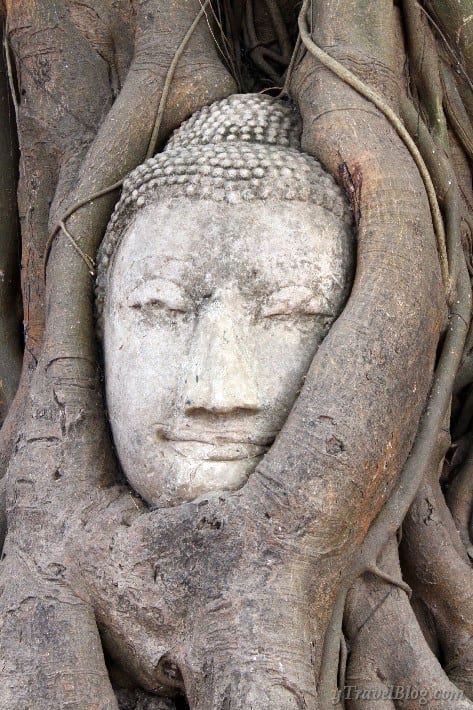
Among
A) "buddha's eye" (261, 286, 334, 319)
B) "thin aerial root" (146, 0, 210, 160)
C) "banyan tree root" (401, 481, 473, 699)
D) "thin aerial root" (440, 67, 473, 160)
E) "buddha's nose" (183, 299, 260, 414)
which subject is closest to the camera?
"buddha's nose" (183, 299, 260, 414)

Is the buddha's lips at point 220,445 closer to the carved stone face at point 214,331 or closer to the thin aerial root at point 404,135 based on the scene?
the carved stone face at point 214,331

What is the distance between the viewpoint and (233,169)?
7.11 ft

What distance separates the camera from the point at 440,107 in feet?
8.41

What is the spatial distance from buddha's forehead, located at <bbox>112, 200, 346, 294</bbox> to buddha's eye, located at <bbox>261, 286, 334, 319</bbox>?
0.09 ft

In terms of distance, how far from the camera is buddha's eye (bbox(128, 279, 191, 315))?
6.88ft

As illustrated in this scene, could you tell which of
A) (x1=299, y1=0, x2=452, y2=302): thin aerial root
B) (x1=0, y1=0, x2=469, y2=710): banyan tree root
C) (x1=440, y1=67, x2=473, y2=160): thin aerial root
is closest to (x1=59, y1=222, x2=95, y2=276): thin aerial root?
(x1=0, y1=0, x2=469, y2=710): banyan tree root

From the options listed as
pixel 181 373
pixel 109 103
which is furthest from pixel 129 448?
pixel 109 103

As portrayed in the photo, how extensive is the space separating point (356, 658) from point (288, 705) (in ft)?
1.17

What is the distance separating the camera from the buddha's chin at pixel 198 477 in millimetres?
1997

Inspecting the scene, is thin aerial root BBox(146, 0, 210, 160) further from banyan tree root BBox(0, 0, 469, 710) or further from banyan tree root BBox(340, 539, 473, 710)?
banyan tree root BBox(340, 539, 473, 710)

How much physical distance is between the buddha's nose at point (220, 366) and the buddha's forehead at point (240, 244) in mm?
103

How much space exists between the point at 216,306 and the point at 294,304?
0.17 metres

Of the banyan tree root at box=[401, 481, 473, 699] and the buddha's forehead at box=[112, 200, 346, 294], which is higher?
the buddha's forehead at box=[112, 200, 346, 294]

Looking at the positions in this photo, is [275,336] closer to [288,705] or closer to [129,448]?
[129,448]
